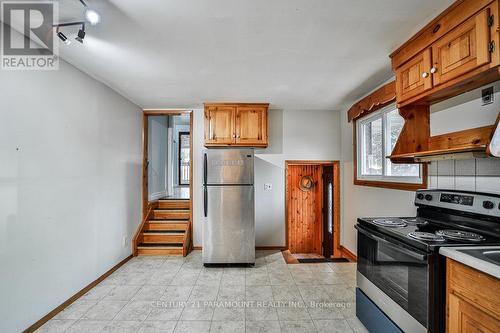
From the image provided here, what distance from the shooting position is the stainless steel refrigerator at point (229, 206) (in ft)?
11.5

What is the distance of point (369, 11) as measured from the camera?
5.44 feet

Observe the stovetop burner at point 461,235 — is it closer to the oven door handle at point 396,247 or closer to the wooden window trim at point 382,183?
the oven door handle at point 396,247

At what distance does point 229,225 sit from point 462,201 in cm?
265

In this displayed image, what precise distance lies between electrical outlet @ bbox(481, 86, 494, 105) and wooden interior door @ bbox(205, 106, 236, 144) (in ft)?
9.38

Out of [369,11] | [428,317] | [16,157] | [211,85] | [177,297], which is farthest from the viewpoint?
[211,85]

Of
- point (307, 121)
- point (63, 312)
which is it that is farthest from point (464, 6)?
point (63, 312)

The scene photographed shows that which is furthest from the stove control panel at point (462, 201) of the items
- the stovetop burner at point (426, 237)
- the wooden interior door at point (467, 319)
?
the wooden interior door at point (467, 319)

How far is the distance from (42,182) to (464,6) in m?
3.49

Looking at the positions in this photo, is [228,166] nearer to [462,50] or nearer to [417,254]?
[417,254]

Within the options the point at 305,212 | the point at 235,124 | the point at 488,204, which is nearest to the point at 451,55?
the point at 488,204

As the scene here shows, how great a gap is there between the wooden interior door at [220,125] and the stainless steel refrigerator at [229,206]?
14.4 inches

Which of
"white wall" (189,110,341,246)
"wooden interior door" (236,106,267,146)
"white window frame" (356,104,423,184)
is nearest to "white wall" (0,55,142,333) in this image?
"white wall" (189,110,341,246)

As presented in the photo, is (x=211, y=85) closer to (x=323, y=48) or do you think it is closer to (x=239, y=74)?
(x=239, y=74)

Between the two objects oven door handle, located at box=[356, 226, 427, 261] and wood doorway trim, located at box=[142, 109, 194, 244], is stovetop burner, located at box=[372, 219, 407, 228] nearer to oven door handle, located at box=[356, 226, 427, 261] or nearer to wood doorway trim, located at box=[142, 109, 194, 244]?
oven door handle, located at box=[356, 226, 427, 261]
